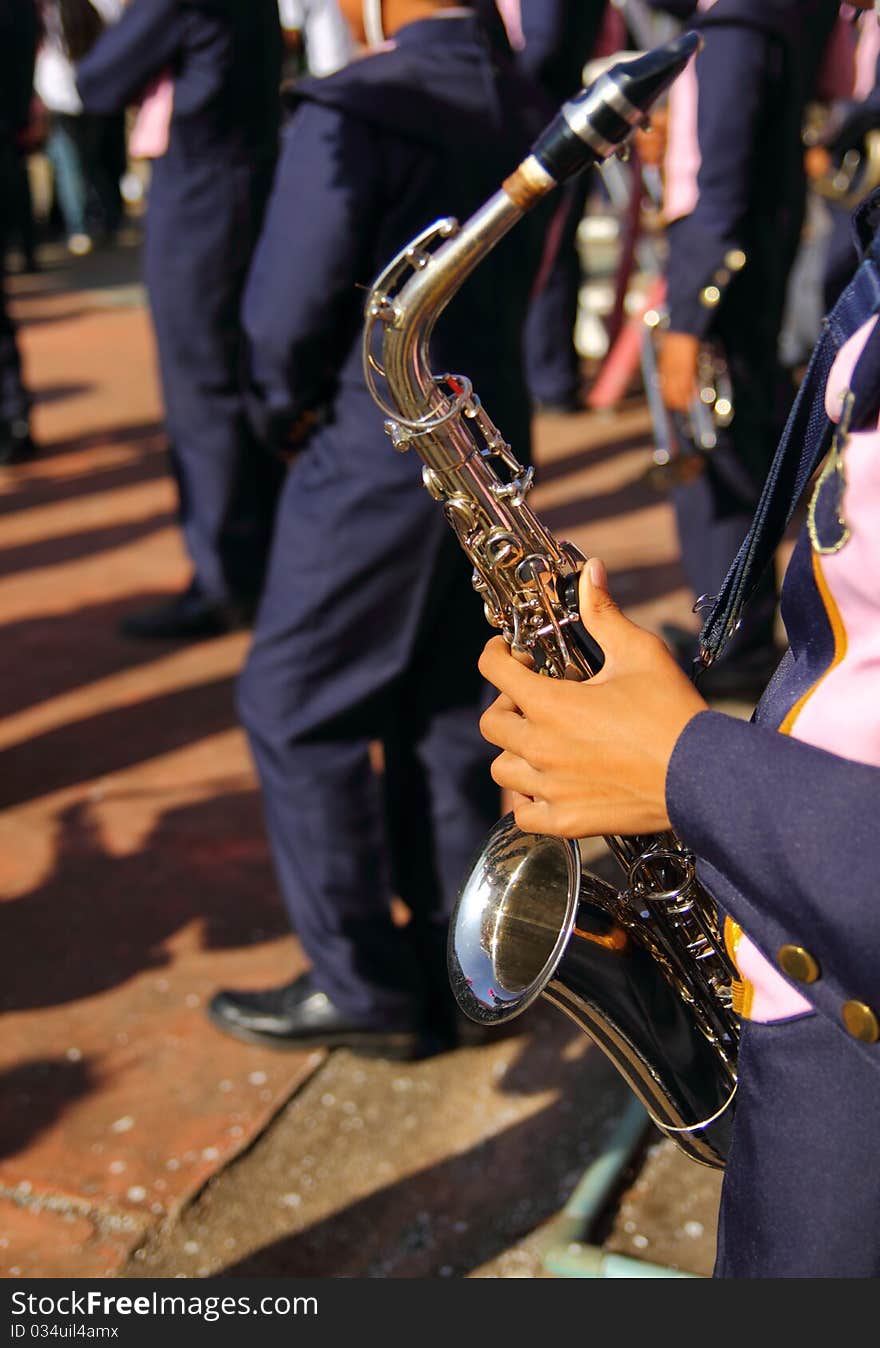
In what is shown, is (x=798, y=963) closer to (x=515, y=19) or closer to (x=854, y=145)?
(x=854, y=145)

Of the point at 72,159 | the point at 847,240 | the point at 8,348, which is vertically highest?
the point at 847,240

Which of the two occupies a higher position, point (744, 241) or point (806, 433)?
point (806, 433)

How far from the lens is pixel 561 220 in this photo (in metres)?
4.83

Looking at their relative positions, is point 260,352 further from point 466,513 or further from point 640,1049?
point 640,1049

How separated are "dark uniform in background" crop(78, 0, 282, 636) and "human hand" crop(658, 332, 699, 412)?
1211 millimetres

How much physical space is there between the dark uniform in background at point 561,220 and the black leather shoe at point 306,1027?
2826 mm

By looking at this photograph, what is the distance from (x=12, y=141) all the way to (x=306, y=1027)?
5582mm

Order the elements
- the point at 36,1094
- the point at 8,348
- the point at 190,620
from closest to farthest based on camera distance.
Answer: the point at 36,1094, the point at 190,620, the point at 8,348

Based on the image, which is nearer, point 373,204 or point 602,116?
point 602,116

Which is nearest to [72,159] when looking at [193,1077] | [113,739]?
[113,739]

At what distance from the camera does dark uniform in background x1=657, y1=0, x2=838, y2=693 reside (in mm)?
3611

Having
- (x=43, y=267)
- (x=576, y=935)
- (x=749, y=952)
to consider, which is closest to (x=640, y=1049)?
(x=576, y=935)

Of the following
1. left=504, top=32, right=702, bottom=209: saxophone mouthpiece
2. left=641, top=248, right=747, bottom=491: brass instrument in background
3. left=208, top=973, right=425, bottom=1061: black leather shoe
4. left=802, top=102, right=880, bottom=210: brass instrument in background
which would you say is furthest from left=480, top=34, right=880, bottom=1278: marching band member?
left=802, top=102, right=880, bottom=210: brass instrument in background

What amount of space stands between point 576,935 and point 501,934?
215mm
